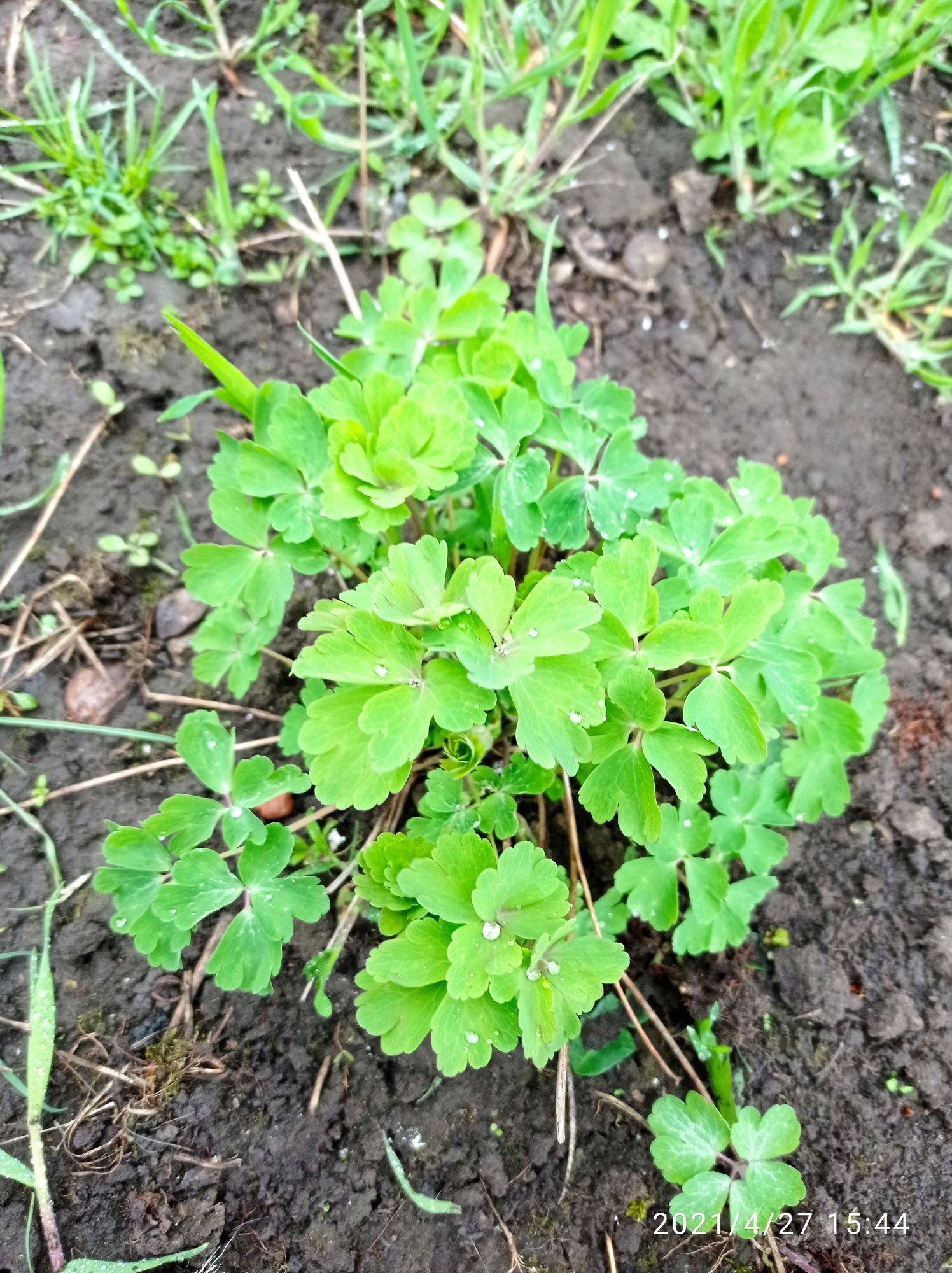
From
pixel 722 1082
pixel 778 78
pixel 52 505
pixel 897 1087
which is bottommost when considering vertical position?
pixel 52 505

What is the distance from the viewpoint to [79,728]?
2215 mm

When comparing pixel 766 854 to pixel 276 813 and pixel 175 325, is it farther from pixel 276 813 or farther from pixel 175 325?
pixel 175 325

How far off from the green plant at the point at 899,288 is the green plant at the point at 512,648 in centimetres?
124

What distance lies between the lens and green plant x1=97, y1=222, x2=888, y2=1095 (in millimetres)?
1685

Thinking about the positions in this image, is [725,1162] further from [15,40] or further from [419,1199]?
[15,40]

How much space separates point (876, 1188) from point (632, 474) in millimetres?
1935

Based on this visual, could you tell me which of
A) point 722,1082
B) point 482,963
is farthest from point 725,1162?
point 482,963

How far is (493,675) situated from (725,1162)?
4.57 ft

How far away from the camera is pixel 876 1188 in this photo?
2.03 m

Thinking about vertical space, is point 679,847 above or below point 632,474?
below

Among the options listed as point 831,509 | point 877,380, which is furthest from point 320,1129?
point 877,380

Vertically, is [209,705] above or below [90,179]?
below

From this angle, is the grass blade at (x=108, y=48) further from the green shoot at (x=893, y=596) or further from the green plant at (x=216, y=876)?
the green shoot at (x=893, y=596)

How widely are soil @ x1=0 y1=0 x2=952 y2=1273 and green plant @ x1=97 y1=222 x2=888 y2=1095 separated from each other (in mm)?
312
